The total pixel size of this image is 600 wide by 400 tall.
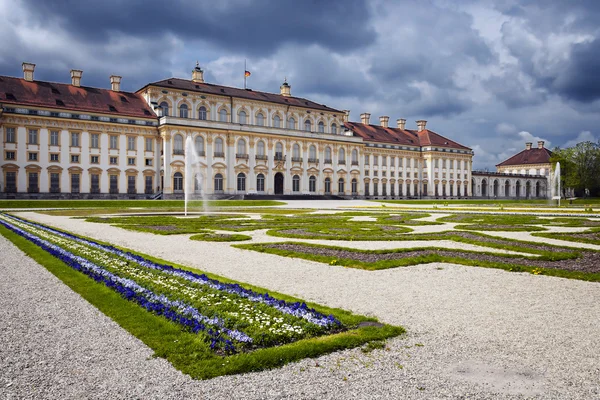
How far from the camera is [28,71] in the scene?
47.2 metres

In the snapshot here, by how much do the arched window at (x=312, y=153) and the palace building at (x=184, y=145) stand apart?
5.5 inches

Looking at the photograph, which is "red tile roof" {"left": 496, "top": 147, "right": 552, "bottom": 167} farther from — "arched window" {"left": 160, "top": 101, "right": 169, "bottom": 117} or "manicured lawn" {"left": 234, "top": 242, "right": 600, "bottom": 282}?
"manicured lawn" {"left": 234, "top": 242, "right": 600, "bottom": 282}

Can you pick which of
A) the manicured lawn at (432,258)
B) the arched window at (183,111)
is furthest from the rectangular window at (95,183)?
the manicured lawn at (432,258)

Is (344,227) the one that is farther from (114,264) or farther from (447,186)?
(447,186)

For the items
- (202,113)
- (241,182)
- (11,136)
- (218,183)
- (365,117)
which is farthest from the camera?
(365,117)

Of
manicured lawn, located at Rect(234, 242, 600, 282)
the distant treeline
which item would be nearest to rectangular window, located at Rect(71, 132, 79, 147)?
manicured lawn, located at Rect(234, 242, 600, 282)

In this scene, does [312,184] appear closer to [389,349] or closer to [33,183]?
[33,183]

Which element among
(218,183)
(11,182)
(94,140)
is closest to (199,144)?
(218,183)

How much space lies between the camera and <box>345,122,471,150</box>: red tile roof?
69938mm

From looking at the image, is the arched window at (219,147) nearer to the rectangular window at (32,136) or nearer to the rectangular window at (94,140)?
the rectangular window at (94,140)

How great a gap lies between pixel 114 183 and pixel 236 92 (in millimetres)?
19056

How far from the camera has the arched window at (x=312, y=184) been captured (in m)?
61.5

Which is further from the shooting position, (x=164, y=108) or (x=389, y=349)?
(x=164, y=108)

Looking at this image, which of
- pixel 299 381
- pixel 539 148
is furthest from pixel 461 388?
pixel 539 148
